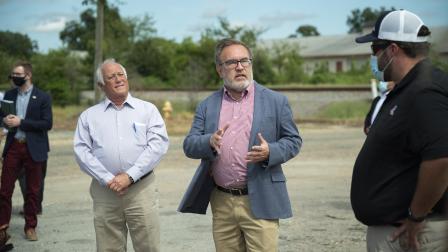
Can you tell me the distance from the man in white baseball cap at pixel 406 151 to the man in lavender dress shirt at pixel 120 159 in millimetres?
2240

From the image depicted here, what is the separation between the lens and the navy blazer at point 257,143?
4121 mm

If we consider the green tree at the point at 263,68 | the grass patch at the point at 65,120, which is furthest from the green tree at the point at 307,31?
the grass patch at the point at 65,120

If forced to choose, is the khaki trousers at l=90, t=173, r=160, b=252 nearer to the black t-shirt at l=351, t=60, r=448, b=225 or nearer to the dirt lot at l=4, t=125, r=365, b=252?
the dirt lot at l=4, t=125, r=365, b=252

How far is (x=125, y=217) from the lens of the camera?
4973mm

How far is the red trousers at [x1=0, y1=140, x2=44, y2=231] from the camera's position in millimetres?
7012

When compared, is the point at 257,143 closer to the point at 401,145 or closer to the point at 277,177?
the point at 277,177

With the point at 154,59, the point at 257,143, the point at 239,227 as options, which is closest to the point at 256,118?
the point at 257,143

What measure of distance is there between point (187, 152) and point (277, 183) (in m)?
0.67

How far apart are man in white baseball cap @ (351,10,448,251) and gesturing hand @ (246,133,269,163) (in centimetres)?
90

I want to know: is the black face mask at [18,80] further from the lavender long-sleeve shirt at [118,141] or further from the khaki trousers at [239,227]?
the khaki trousers at [239,227]

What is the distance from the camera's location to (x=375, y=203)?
3051 mm

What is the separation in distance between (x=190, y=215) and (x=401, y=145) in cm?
574

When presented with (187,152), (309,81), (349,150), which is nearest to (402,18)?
(187,152)

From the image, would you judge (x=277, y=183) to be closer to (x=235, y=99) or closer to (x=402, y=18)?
(x=235, y=99)
